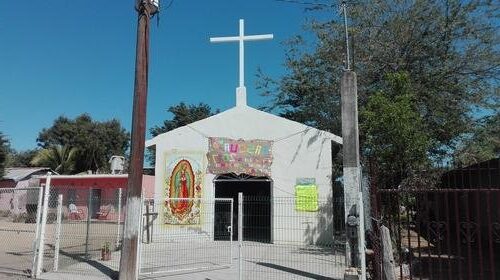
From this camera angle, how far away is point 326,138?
2002cm

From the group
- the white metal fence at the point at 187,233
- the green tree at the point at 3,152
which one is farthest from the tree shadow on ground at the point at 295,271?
the green tree at the point at 3,152

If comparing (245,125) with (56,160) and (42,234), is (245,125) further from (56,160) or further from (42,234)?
(56,160)

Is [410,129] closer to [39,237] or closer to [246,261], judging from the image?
[246,261]

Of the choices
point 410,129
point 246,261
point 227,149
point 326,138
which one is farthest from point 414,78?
point 246,261

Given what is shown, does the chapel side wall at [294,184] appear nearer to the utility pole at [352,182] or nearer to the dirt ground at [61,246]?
the dirt ground at [61,246]

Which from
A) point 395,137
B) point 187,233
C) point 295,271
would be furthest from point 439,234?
point 187,233

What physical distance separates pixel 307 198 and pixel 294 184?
1.06 m

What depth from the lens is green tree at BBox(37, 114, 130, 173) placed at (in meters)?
58.6

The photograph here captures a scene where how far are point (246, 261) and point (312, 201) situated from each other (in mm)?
4411

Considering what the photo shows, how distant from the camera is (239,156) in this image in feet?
67.6

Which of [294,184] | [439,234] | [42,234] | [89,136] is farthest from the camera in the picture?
[89,136]

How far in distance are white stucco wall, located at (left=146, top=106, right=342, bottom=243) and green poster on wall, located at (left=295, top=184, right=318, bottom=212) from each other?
7.5 inches

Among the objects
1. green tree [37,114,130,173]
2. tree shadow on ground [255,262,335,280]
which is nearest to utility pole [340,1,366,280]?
tree shadow on ground [255,262,335,280]

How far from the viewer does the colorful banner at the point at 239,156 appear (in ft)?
67.1
